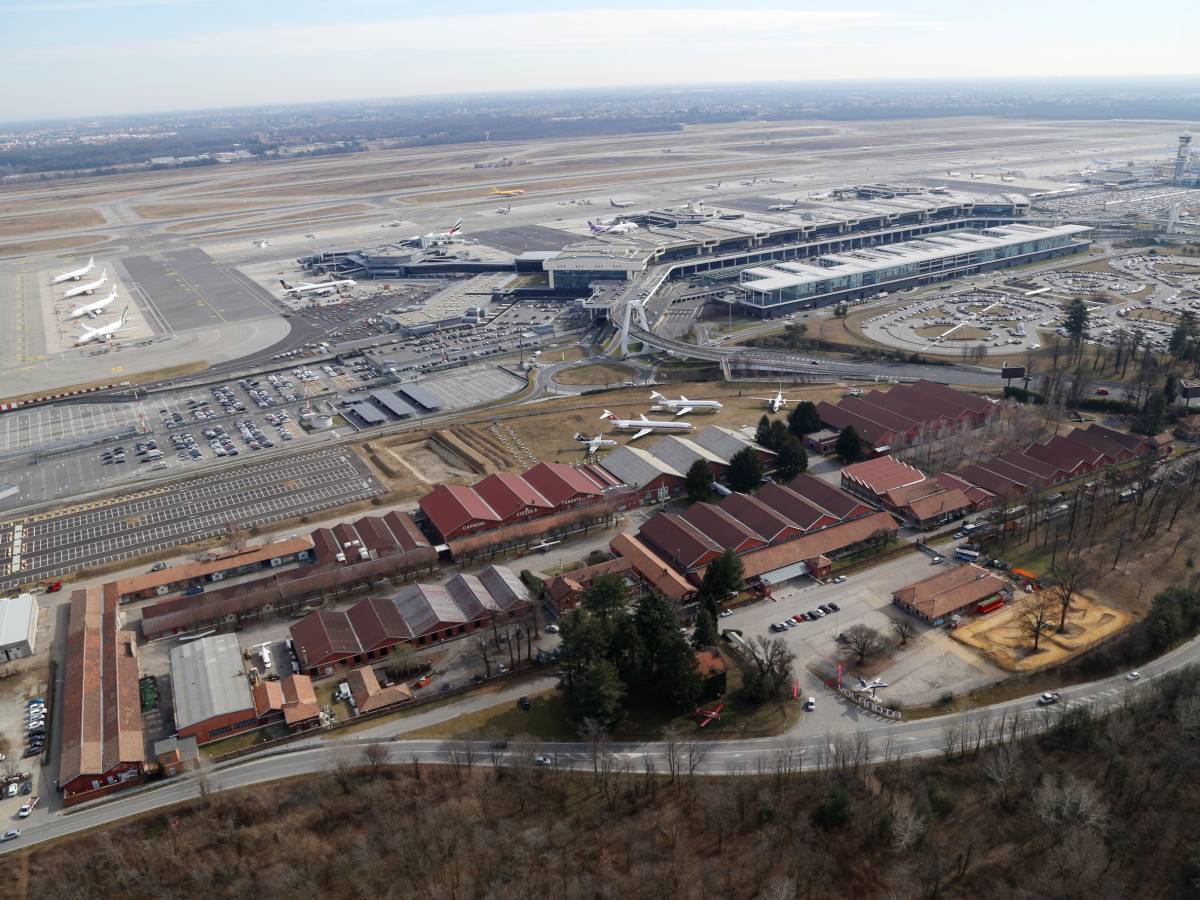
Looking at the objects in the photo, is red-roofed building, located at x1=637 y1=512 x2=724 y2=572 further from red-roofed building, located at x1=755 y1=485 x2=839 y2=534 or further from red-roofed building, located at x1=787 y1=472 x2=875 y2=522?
red-roofed building, located at x1=787 y1=472 x2=875 y2=522

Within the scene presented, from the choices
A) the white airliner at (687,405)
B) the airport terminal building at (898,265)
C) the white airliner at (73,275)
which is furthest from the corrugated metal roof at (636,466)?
the white airliner at (73,275)

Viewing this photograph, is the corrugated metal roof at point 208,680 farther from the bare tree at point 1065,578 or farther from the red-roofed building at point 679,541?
the bare tree at point 1065,578

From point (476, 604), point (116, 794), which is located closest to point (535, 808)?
point (476, 604)

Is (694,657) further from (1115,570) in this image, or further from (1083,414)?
(1083,414)

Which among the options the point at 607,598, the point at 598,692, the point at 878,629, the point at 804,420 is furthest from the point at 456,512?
the point at 804,420

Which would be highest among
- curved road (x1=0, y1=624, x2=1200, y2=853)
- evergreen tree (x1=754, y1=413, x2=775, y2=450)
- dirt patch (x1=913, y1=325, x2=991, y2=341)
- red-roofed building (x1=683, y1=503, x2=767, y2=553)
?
dirt patch (x1=913, y1=325, x2=991, y2=341)

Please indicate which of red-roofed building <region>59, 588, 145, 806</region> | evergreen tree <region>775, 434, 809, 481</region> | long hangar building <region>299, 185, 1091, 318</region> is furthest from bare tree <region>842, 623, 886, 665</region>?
long hangar building <region>299, 185, 1091, 318</region>
